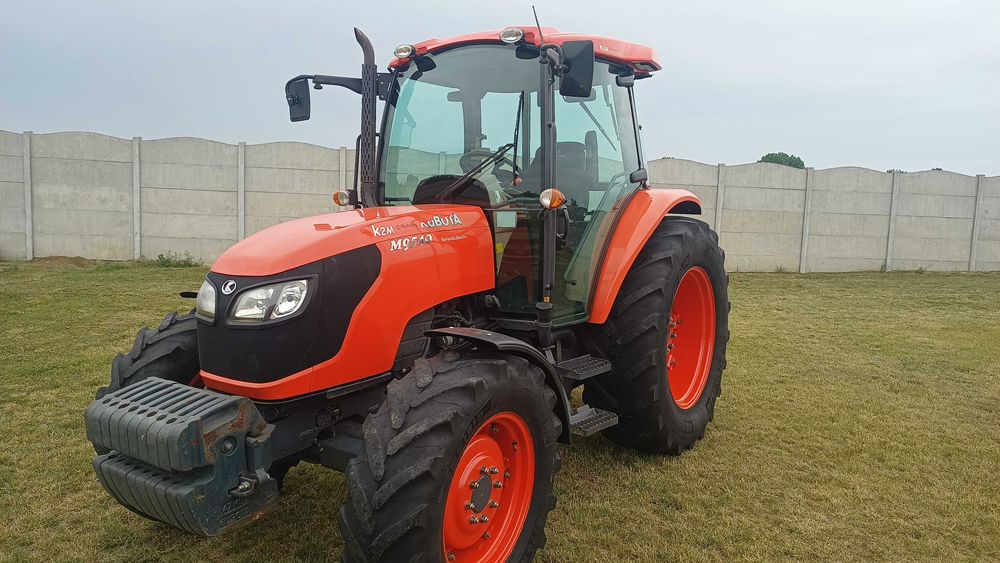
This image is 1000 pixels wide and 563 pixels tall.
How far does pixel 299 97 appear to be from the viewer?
3.17m

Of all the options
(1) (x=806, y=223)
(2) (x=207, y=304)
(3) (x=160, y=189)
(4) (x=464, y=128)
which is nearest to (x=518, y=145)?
(4) (x=464, y=128)

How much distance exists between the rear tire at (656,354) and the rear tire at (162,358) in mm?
2014

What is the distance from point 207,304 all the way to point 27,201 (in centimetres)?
1259

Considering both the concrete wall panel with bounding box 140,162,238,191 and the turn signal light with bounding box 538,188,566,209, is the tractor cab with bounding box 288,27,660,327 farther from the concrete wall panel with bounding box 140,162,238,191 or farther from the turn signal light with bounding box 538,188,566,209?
the concrete wall panel with bounding box 140,162,238,191

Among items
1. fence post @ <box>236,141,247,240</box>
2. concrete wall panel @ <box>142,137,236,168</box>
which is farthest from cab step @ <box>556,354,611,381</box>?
concrete wall panel @ <box>142,137,236,168</box>

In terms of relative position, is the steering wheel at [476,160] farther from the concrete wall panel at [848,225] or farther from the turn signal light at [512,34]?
the concrete wall panel at [848,225]

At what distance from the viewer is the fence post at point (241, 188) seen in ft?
40.1

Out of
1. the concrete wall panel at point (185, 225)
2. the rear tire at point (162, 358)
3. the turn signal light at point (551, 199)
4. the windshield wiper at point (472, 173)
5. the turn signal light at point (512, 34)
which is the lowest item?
the rear tire at point (162, 358)

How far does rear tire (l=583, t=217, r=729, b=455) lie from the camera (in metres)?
3.44

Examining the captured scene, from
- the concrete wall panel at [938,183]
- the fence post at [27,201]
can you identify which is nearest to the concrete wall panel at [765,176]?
the concrete wall panel at [938,183]

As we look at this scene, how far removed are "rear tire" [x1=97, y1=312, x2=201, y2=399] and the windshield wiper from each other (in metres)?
1.23

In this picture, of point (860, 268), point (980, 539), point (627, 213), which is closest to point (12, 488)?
point (627, 213)

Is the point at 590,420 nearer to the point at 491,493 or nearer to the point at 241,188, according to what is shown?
the point at 491,493

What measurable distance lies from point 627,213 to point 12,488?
3451 millimetres
